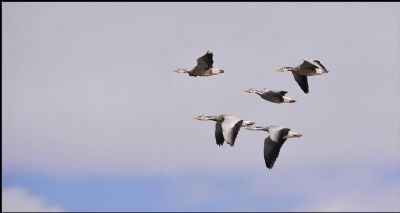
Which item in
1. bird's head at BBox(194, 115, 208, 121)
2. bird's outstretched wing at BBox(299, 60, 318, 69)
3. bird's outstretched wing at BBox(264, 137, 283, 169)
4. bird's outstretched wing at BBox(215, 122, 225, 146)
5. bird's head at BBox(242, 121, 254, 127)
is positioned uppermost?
bird's outstretched wing at BBox(299, 60, 318, 69)

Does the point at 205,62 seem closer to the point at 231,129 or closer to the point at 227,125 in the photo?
the point at 227,125

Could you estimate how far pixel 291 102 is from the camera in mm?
103938

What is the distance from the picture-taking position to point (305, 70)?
107250 mm

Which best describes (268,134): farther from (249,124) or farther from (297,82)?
(297,82)

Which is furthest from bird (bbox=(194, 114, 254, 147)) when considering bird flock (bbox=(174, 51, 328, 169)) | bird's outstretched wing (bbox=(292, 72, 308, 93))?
bird's outstretched wing (bbox=(292, 72, 308, 93))

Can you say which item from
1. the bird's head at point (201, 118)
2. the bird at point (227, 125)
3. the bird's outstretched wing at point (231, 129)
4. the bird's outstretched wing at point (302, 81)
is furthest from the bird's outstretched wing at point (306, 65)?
the bird's head at point (201, 118)

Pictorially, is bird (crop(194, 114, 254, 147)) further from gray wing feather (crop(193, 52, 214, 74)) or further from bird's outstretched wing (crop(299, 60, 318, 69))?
bird's outstretched wing (crop(299, 60, 318, 69))

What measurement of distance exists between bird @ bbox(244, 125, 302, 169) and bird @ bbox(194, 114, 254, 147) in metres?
2.43

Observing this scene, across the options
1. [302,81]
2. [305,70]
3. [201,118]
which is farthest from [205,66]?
[302,81]

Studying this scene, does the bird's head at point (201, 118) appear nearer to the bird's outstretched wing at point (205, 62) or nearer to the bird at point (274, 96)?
the bird's outstretched wing at point (205, 62)

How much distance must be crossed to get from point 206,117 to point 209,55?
17.4 feet

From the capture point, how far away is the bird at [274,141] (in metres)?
96.9

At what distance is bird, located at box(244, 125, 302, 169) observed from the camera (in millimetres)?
96875

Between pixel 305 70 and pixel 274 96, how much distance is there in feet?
13.1
